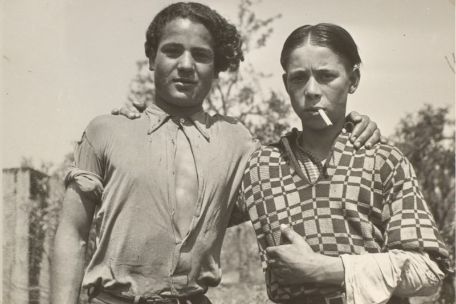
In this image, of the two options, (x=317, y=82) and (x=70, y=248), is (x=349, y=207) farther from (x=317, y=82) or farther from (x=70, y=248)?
(x=70, y=248)

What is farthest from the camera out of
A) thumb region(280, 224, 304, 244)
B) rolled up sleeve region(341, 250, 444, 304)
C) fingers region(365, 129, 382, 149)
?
fingers region(365, 129, 382, 149)

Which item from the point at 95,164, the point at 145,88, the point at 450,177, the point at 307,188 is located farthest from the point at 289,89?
the point at 450,177

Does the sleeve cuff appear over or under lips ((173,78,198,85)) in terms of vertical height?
under

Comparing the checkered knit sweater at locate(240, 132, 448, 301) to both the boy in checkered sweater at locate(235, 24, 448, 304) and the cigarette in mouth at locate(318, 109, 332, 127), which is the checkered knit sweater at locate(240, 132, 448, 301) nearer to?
the boy in checkered sweater at locate(235, 24, 448, 304)

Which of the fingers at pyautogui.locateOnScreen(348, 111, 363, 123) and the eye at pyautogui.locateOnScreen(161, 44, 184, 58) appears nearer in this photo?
the fingers at pyautogui.locateOnScreen(348, 111, 363, 123)

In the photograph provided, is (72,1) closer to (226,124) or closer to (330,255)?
(226,124)

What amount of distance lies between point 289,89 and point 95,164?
99cm

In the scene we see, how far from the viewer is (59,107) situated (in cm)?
668

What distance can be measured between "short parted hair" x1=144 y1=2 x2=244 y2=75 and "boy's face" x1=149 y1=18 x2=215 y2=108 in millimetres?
40

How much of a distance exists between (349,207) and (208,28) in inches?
45.5

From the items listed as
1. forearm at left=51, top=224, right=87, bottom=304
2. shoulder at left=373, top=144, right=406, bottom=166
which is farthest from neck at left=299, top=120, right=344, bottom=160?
forearm at left=51, top=224, right=87, bottom=304

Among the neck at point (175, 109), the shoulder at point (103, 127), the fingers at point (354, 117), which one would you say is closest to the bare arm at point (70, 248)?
the shoulder at point (103, 127)

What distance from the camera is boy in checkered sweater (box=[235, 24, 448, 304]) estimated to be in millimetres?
2658

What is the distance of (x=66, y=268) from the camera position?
307 centimetres
